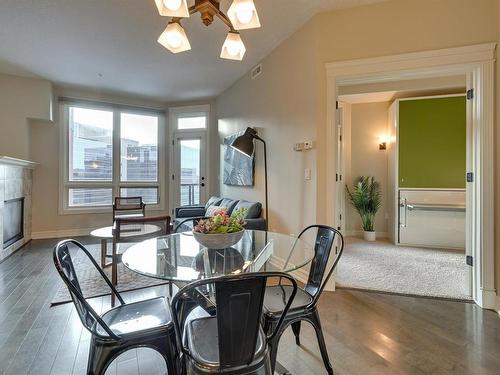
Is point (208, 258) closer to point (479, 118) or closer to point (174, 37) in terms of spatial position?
point (174, 37)

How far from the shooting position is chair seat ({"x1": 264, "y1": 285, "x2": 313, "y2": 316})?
1480 millimetres

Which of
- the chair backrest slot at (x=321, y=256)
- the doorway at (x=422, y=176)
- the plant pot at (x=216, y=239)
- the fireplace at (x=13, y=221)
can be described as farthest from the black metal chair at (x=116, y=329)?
the fireplace at (x=13, y=221)

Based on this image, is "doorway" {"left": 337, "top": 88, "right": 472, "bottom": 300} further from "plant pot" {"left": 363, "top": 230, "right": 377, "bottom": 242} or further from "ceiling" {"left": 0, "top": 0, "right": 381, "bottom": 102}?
"ceiling" {"left": 0, "top": 0, "right": 381, "bottom": 102}

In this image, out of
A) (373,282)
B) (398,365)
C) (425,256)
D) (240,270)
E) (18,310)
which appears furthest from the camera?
(425,256)

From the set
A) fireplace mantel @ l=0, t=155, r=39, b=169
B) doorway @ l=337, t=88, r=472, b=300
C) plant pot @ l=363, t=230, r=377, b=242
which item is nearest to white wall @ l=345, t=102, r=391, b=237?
doorway @ l=337, t=88, r=472, b=300

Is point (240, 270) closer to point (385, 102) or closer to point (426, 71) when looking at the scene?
point (426, 71)

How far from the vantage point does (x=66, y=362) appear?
1698mm

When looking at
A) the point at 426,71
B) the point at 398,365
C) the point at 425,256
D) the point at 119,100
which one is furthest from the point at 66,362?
the point at 119,100

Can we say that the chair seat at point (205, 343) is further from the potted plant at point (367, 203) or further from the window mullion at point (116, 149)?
the window mullion at point (116, 149)

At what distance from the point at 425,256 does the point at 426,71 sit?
2.68 meters

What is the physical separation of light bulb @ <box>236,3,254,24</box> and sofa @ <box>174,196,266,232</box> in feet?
5.40

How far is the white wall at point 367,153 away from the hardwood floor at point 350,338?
9.61 feet

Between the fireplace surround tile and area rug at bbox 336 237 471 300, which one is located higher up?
the fireplace surround tile

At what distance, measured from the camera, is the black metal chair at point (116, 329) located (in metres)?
1.20
